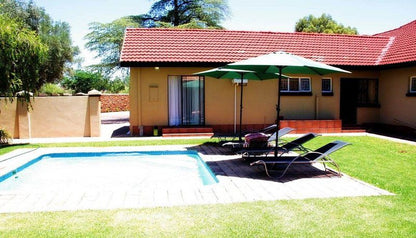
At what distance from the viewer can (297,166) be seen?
31.7 feet

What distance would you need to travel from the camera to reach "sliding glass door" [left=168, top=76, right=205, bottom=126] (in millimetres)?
16781

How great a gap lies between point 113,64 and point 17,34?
18.3 metres

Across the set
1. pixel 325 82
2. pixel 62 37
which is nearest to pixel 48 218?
pixel 325 82

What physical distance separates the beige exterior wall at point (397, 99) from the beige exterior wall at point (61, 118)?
14.0 metres

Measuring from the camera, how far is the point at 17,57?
12430mm

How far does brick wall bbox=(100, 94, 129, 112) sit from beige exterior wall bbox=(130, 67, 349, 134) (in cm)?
2126

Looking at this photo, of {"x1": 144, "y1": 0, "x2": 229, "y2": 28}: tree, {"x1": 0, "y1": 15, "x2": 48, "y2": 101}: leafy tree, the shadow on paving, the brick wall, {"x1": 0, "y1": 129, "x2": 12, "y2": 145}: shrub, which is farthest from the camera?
the brick wall

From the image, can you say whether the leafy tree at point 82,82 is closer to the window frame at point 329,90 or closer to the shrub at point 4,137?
the shrub at point 4,137

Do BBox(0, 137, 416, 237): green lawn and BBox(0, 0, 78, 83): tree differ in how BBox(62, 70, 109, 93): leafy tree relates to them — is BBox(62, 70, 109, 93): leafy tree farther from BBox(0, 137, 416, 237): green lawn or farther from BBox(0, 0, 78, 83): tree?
BBox(0, 137, 416, 237): green lawn

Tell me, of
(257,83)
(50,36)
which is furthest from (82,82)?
(257,83)

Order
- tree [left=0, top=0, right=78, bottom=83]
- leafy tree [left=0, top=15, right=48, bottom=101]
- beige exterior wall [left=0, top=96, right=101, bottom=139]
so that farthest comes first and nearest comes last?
tree [left=0, top=0, right=78, bottom=83] → beige exterior wall [left=0, top=96, right=101, bottom=139] → leafy tree [left=0, top=15, right=48, bottom=101]

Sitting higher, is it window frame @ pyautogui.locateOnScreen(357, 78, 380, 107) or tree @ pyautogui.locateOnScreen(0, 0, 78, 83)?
tree @ pyautogui.locateOnScreen(0, 0, 78, 83)

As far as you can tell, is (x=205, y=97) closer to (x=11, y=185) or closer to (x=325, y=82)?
(x=325, y=82)

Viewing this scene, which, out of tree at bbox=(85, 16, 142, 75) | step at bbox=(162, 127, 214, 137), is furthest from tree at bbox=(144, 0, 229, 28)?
step at bbox=(162, 127, 214, 137)
